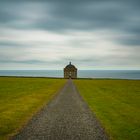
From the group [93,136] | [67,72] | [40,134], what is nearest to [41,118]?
[40,134]

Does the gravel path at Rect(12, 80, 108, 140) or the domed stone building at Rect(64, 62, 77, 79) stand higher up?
the domed stone building at Rect(64, 62, 77, 79)

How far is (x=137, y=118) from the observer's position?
62.1 ft

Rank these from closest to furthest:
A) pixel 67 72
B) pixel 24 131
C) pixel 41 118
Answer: pixel 24 131, pixel 41 118, pixel 67 72

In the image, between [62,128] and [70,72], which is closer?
[62,128]

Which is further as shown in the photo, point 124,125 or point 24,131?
point 124,125

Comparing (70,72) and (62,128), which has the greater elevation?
(70,72)

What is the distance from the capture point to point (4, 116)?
19.2 metres

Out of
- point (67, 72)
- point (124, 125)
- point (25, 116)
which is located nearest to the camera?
point (124, 125)

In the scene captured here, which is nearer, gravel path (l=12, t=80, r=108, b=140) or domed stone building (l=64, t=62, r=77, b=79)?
gravel path (l=12, t=80, r=108, b=140)

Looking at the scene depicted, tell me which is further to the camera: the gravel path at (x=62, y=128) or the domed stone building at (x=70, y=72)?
the domed stone building at (x=70, y=72)

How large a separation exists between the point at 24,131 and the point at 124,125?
6.29m

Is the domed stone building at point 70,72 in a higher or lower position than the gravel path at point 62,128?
higher

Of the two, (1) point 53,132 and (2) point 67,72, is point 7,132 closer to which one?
(1) point 53,132

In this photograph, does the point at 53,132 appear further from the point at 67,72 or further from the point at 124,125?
the point at 67,72
